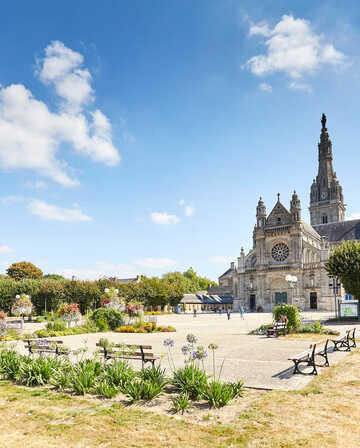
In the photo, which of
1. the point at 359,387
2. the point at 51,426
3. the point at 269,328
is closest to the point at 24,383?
the point at 51,426

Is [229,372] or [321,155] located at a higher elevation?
[321,155]

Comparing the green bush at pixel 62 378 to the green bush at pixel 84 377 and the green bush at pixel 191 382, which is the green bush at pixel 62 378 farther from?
the green bush at pixel 191 382

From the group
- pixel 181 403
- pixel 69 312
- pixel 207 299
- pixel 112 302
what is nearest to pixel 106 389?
pixel 181 403

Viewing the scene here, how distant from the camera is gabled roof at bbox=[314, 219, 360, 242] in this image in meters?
66.2

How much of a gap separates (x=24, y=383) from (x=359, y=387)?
25.7ft

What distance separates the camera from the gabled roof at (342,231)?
217 ft

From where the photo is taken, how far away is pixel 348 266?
28453 millimetres

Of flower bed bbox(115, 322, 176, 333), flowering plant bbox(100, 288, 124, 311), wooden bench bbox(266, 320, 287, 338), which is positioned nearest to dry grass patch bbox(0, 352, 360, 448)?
wooden bench bbox(266, 320, 287, 338)

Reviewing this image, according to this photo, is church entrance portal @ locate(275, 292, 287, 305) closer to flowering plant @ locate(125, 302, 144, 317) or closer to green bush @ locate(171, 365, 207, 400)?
flowering plant @ locate(125, 302, 144, 317)

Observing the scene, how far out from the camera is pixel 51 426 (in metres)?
5.91

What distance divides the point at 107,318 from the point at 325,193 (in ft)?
241

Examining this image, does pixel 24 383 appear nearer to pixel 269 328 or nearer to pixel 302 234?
pixel 269 328

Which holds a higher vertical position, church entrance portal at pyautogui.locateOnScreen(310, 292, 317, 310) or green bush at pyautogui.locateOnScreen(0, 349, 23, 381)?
green bush at pyautogui.locateOnScreen(0, 349, 23, 381)

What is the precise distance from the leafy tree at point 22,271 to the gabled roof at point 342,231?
62624 millimetres
